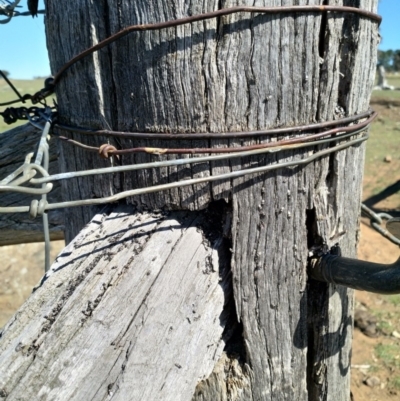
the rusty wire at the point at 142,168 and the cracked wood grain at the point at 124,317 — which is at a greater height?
the rusty wire at the point at 142,168

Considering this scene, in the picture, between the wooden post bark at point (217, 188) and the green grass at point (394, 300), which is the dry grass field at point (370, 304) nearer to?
the green grass at point (394, 300)

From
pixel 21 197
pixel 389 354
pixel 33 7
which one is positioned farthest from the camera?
pixel 389 354

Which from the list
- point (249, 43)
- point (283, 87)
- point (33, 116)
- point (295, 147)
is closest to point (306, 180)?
point (295, 147)

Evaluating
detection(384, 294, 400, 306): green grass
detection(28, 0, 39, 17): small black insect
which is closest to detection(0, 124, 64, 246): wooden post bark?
detection(28, 0, 39, 17): small black insect

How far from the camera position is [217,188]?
123 cm

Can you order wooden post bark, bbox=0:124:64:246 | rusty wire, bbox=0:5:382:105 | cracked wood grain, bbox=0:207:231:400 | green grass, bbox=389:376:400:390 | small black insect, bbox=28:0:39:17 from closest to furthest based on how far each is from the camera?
cracked wood grain, bbox=0:207:231:400, rusty wire, bbox=0:5:382:105, small black insect, bbox=28:0:39:17, wooden post bark, bbox=0:124:64:246, green grass, bbox=389:376:400:390

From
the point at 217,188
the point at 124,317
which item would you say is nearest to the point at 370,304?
the point at 217,188

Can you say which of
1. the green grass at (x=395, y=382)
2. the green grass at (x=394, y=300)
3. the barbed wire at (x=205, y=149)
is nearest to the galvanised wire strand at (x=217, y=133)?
the barbed wire at (x=205, y=149)

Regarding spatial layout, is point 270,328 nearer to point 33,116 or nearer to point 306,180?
point 306,180

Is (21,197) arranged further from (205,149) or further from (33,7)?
(205,149)

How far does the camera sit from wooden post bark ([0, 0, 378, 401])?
40.7 inches

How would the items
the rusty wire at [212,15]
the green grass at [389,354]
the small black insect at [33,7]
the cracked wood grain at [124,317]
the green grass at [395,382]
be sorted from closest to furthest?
the cracked wood grain at [124,317] → the rusty wire at [212,15] → the small black insect at [33,7] → the green grass at [395,382] → the green grass at [389,354]

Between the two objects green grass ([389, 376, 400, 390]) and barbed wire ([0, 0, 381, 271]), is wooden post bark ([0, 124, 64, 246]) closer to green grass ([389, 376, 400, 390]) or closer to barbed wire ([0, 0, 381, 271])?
barbed wire ([0, 0, 381, 271])

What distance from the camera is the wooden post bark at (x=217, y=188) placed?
103 centimetres
